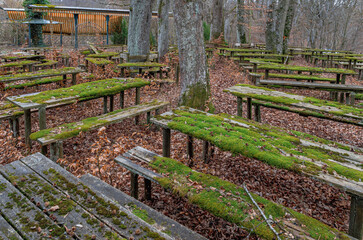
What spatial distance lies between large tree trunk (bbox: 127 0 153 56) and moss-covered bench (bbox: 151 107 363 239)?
22.3 ft

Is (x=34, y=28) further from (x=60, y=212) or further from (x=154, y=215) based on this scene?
(x=60, y=212)

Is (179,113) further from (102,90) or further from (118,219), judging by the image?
(118,219)

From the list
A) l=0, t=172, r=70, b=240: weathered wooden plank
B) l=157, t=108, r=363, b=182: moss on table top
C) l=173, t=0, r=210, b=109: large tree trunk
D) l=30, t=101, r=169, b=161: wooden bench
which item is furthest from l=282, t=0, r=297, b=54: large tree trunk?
l=0, t=172, r=70, b=240: weathered wooden plank

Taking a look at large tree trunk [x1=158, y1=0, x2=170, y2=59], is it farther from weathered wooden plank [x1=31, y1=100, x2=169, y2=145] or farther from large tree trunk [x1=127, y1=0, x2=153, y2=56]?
weathered wooden plank [x1=31, y1=100, x2=169, y2=145]

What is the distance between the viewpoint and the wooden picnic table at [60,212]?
5.38ft

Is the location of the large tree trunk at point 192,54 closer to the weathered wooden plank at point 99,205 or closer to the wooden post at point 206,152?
the wooden post at point 206,152

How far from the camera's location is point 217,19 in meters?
18.0

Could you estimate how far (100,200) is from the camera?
6.40 ft

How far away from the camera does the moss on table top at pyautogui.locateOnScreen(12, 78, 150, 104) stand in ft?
16.1

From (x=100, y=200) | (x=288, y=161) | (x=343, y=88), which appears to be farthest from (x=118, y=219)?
(x=343, y=88)

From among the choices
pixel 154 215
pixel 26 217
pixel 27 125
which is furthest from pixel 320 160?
pixel 27 125

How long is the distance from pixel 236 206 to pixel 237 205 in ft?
0.06

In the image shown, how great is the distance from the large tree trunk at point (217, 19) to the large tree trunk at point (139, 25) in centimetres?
860

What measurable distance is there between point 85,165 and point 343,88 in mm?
5650
